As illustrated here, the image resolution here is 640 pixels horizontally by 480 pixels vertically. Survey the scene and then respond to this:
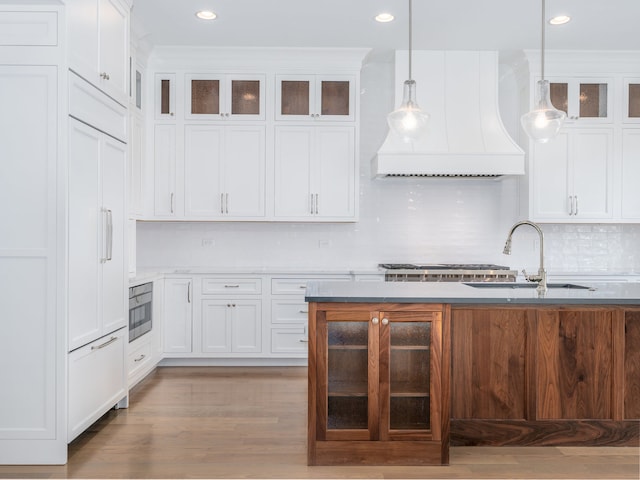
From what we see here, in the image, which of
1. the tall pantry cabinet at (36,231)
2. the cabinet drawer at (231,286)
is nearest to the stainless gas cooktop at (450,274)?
the cabinet drawer at (231,286)

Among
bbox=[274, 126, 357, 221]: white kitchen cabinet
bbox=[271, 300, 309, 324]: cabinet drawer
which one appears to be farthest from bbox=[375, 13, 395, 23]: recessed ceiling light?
bbox=[271, 300, 309, 324]: cabinet drawer

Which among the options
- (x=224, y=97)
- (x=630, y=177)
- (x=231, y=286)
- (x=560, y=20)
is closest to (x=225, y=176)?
(x=224, y=97)

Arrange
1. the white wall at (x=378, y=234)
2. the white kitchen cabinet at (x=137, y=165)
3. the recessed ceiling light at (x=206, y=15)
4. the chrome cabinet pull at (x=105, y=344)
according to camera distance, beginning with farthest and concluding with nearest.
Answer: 1. the white wall at (x=378, y=234)
2. the white kitchen cabinet at (x=137, y=165)
3. the recessed ceiling light at (x=206, y=15)
4. the chrome cabinet pull at (x=105, y=344)

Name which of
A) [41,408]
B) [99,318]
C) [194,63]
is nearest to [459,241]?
Answer: [194,63]

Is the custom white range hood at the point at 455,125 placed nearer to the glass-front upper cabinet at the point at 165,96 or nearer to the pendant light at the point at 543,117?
the pendant light at the point at 543,117

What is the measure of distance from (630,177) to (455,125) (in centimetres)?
175

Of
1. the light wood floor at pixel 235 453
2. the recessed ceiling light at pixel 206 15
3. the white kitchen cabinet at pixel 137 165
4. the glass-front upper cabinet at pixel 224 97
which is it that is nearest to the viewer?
the light wood floor at pixel 235 453

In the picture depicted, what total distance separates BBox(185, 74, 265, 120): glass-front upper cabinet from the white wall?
1.07 metres

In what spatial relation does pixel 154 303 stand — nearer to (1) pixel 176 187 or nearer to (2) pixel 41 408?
(1) pixel 176 187

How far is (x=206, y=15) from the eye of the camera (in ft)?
13.1

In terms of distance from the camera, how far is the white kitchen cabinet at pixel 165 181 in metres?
4.73

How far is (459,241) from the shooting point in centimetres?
512

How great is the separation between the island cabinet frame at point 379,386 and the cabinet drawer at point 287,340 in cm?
199

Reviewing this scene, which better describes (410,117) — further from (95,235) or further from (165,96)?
(165,96)
